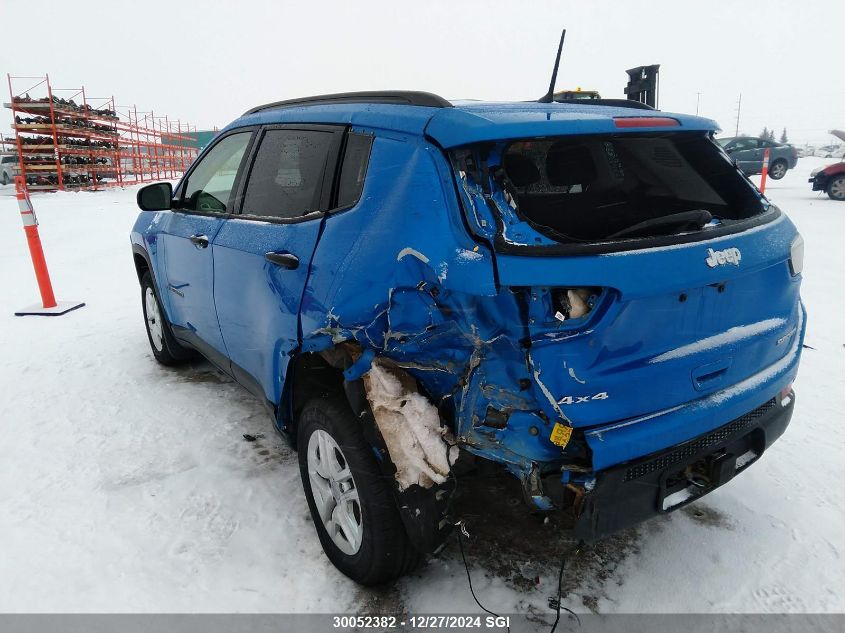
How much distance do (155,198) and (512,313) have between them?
291 centimetres

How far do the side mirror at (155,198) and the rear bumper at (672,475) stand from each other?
10.5 feet

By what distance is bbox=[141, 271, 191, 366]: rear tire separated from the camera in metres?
4.32

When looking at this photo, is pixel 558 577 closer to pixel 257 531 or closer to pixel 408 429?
pixel 408 429

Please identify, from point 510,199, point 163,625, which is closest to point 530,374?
point 510,199

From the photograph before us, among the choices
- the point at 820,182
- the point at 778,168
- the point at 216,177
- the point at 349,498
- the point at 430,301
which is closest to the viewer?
the point at 430,301

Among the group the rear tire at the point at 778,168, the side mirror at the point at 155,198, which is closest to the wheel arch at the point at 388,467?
the side mirror at the point at 155,198

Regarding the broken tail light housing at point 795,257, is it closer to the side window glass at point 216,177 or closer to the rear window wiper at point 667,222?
the rear window wiper at point 667,222

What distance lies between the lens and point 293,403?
253 centimetres

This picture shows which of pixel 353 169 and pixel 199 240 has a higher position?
pixel 353 169

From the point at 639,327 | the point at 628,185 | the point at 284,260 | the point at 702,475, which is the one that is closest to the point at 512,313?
the point at 639,327

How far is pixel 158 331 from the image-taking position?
14.7 feet

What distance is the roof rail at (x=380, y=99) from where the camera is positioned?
2.10 meters

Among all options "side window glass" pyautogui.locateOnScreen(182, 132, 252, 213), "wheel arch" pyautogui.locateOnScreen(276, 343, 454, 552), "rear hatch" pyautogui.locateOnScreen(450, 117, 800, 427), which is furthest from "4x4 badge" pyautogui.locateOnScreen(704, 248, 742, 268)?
"side window glass" pyautogui.locateOnScreen(182, 132, 252, 213)

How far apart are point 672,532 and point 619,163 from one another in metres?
1.66
